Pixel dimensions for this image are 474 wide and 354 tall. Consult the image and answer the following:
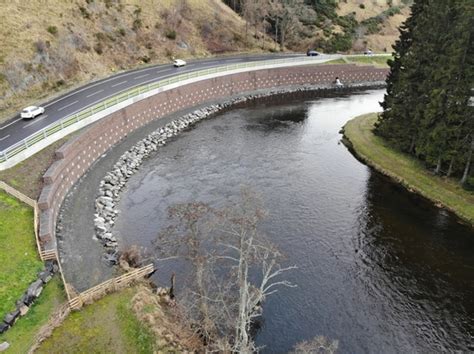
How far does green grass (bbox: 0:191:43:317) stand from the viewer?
91.8 ft

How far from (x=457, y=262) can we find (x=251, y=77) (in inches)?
2205

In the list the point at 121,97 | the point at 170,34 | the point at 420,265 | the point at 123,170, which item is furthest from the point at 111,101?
the point at 420,265

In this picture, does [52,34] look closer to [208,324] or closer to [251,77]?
[251,77]

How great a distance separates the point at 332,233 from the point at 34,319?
2525 centimetres

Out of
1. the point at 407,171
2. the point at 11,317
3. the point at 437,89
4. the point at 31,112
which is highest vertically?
the point at 437,89

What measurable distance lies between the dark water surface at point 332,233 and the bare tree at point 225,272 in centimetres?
227

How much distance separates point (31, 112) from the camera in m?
52.2

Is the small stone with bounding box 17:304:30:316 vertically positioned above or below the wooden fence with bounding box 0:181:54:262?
below

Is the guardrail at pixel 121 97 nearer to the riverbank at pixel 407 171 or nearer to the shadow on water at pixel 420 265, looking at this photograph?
the riverbank at pixel 407 171

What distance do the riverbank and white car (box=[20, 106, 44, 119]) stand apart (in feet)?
137

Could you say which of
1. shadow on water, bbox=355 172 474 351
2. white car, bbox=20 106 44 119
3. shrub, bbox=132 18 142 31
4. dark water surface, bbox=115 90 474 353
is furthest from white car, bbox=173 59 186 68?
shadow on water, bbox=355 172 474 351

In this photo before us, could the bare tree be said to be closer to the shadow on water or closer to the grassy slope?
the shadow on water

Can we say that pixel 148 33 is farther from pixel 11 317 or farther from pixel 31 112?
pixel 11 317

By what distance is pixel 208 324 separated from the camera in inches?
1056
